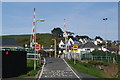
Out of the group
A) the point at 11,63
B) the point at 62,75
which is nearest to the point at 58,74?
the point at 62,75

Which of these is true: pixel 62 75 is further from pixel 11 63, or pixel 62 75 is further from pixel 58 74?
pixel 11 63

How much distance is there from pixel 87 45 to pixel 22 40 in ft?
114

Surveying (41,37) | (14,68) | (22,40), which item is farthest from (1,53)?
(41,37)

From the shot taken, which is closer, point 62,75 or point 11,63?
point 11,63

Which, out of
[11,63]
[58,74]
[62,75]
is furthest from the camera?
[58,74]

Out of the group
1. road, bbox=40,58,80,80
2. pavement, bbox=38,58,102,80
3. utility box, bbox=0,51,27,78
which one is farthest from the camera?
road, bbox=40,58,80,80

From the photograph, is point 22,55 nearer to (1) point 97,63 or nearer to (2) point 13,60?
(2) point 13,60

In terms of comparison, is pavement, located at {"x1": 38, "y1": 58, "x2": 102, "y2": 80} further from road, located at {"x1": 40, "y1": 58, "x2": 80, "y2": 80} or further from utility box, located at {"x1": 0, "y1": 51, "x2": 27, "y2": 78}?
utility box, located at {"x1": 0, "y1": 51, "x2": 27, "y2": 78}

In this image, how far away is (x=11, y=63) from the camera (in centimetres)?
2014

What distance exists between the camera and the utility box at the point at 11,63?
19.0 m

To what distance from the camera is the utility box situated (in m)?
19.0

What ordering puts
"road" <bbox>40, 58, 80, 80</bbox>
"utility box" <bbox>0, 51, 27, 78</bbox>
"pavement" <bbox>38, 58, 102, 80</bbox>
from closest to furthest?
"utility box" <bbox>0, 51, 27, 78</bbox> < "pavement" <bbox>38, 58, 102, 80</bbox> < "road" <bbox>40, 58, 80, 80</bbox>

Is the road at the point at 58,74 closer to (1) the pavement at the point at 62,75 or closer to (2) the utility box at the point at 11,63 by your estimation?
(1) the pavement at the point at 62,75

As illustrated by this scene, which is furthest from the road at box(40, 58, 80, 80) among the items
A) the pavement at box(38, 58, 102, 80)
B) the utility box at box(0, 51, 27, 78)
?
the utility box at box(0, 51, 27, 78)
